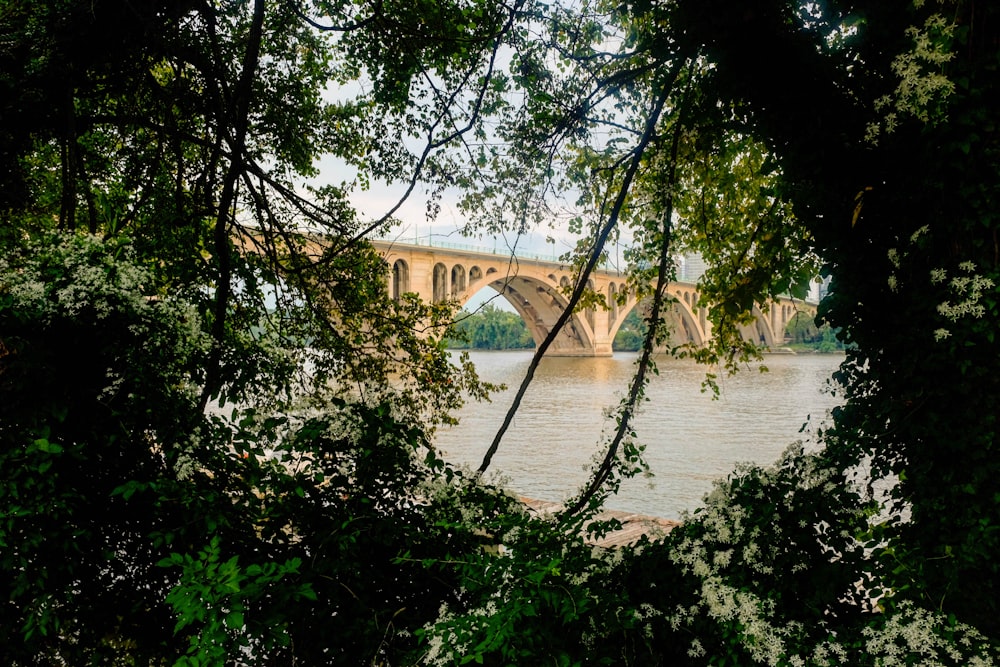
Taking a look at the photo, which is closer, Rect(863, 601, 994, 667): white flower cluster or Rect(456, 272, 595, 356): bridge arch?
Rect(863, 601, 994, 667): white flower cluster

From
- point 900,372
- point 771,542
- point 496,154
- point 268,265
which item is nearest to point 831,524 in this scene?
point 771,542

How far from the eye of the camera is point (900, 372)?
1824 millimetres

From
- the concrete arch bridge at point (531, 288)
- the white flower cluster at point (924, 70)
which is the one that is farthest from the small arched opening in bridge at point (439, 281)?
the white flower cluster at point (924, 70)

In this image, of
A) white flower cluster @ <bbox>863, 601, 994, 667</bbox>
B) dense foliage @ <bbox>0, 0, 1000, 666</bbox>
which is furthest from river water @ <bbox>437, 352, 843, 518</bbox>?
white flower cluster @ <bbox>863, 601, 994, 667</bbox>

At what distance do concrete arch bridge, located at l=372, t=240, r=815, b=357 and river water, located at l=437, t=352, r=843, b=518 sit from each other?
80.3 inches

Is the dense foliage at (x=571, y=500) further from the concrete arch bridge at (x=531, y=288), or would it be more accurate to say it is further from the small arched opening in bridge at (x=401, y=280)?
the small arched opening in bridge at (x=401, y=280)

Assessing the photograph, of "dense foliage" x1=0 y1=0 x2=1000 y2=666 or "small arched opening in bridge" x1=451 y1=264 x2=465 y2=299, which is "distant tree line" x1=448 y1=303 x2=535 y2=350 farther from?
"dense foliage" x1=0 y1=0 x2=1000 y2=666

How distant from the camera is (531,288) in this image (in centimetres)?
2936

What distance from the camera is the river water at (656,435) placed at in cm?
862

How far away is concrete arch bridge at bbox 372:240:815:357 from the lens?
19.2 m

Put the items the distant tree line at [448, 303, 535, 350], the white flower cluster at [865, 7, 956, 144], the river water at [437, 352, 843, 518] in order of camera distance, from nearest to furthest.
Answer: the white flower cluster at [865, 7, 956, 144] < the river water at [437, 352, 843, 518] < the distant tree line at [448, 303, 535, 350]

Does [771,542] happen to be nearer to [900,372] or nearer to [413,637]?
[900,372]

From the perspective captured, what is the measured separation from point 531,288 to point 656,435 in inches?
683

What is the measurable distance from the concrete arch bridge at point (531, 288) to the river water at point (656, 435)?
204cm
